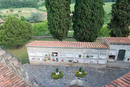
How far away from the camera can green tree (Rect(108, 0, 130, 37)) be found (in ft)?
42.8

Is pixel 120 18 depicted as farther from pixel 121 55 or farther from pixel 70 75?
pixel 70 75

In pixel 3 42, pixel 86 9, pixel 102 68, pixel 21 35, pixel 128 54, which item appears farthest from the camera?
pixel 21 35

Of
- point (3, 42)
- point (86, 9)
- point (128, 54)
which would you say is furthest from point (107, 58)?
point (3, 42)

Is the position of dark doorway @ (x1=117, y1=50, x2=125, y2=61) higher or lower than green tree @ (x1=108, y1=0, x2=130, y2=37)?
lower

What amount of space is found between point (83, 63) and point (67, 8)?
9.01 m

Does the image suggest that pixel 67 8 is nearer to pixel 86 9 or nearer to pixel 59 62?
pixel 86 9

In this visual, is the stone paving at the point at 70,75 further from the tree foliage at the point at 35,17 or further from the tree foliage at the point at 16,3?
the tree foliage at the point at 16,3

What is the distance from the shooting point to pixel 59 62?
12.3 m

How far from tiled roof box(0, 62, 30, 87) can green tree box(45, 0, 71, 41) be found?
35.3ft

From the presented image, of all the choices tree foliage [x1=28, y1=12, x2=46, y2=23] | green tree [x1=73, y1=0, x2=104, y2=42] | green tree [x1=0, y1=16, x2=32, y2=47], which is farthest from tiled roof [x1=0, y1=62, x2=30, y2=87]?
tree foliage [x1=28, y1=12, x2=46, y2=23]

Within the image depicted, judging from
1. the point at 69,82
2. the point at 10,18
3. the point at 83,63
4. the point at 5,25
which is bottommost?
the point at 69,82

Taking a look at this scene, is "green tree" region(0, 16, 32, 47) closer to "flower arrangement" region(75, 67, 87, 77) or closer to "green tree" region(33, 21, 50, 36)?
"green tree" region(33, 21, 50, 36)

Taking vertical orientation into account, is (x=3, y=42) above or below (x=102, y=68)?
above

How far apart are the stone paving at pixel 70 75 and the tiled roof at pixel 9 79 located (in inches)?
188
